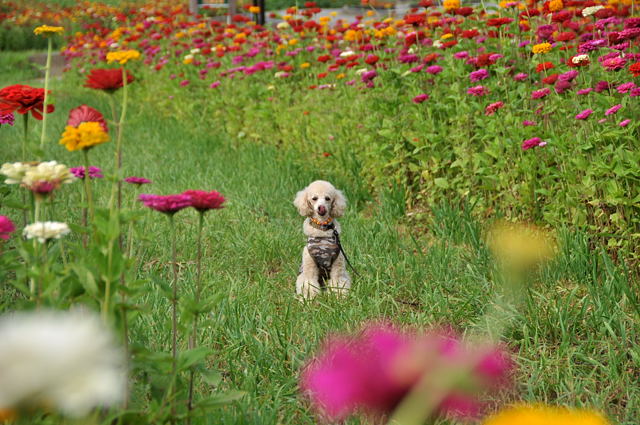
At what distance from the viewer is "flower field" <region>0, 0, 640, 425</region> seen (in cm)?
56

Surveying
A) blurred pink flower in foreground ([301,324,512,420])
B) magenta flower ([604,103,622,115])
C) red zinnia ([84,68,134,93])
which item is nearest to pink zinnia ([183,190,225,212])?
red zinnia ([84,68,134,93])

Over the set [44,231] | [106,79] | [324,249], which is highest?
[106,79]

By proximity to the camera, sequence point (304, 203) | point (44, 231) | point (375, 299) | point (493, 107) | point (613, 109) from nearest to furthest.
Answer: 1. point (44, 231)
2. point (375, 299)
3. point (613, 109)
4. point (304, 203)
5. point (493, 107)

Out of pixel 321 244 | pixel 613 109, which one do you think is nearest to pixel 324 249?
pixel 321 244

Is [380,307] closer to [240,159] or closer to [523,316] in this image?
[523,316]

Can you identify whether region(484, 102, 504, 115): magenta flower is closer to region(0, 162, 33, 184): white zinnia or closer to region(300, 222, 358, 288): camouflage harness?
region(300, 222, 358, 288): camouflage harness

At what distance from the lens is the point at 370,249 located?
11.7 feet

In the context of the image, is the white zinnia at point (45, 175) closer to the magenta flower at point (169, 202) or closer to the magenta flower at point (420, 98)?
the magenta flower at point (169, 202)

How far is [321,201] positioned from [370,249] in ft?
2.17

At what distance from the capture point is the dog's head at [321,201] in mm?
3017

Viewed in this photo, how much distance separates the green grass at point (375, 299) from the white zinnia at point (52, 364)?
895mm

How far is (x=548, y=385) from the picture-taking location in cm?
225

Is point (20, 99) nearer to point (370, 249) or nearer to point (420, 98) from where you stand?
point (370, 249)

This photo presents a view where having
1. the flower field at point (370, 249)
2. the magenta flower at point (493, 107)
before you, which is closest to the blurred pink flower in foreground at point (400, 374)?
the flower field at point (370, 249)
